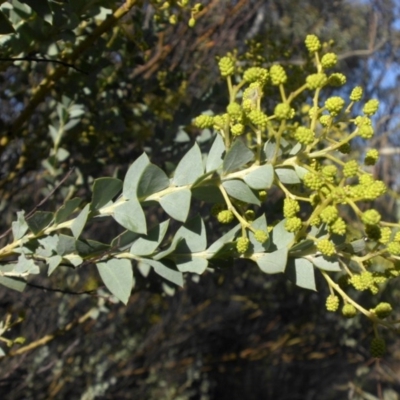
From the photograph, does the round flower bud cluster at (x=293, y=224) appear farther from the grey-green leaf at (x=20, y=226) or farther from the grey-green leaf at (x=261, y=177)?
the grey-green leaf at (x=20, y=226)

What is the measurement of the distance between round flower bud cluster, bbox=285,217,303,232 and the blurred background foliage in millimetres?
452

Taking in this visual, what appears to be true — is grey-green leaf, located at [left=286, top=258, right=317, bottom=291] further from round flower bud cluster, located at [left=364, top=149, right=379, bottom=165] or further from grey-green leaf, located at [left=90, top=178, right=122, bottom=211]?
grey-green leaf, located at [left=90, top=178, right=122, bottom=211]

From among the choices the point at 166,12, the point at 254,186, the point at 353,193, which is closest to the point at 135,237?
the point at 254,186

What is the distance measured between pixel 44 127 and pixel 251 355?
229cm

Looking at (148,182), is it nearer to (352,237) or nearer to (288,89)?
(352,237)

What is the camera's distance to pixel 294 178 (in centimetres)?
78

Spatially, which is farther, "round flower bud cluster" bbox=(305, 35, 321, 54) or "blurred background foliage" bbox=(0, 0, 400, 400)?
"blurred background foliage" bbox=(0, 0, 400, 400)

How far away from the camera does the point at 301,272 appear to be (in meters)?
0.82

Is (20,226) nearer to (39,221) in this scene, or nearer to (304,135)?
(39,221)

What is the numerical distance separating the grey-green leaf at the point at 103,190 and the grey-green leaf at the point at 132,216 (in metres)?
0.03

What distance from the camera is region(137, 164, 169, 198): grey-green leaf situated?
749 mm

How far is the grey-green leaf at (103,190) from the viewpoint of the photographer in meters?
0.76

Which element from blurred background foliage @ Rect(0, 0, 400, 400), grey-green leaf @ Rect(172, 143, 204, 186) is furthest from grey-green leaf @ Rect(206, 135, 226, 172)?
blurred background foliage @ Rect(0, 0, 400, 400)

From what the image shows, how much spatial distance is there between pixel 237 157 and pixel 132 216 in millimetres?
156
